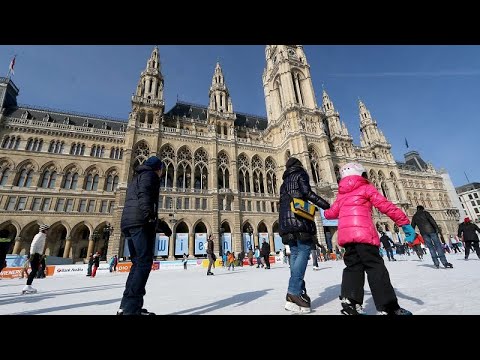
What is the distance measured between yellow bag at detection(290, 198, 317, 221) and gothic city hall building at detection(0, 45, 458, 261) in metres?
19.5

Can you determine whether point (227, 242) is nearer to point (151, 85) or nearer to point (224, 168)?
point (224, 168)

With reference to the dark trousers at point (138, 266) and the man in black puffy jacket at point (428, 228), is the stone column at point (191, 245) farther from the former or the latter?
the dark trousers at point (138, 266)

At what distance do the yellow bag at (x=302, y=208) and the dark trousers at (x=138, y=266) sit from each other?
198 cm

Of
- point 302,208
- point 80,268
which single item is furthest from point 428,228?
point 80,268

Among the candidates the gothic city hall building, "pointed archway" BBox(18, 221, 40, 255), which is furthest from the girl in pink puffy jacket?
"pointed archway" BBox(18, 221, 40, 255)

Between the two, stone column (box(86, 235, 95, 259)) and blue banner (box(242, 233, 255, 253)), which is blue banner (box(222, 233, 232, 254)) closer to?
blue banner (box(242, 233, 255, 253))

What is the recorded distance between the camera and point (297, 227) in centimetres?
332

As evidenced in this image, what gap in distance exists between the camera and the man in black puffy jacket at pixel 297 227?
3.11m

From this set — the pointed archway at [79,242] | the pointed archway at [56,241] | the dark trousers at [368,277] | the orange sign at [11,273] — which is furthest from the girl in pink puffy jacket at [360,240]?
the pointed archway at [56,241]

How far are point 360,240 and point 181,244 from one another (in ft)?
80.0
